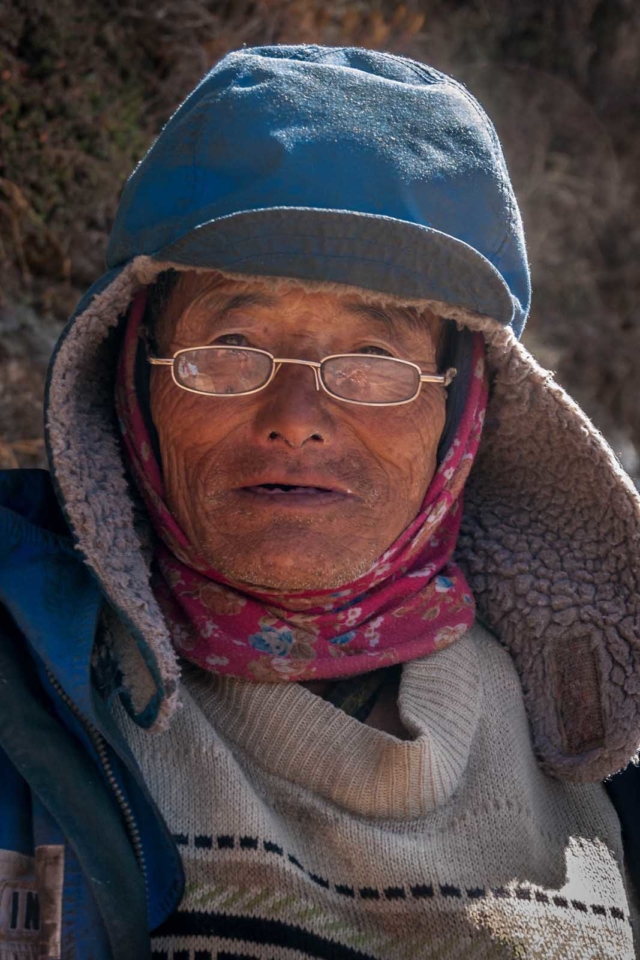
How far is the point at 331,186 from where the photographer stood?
1.81 meters

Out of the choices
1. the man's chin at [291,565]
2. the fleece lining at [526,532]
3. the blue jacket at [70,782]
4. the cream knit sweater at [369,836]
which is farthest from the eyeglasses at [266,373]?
the cream knit sweater at [369,836]

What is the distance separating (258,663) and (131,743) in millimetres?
259

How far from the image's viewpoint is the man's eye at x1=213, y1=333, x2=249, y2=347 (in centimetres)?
197

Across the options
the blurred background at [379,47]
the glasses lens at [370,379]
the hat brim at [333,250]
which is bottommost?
the blurred background at [379,47]

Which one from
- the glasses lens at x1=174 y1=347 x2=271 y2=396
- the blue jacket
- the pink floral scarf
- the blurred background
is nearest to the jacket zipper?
the blue jacket

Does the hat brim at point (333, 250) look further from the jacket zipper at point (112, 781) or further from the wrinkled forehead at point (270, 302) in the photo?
the jacket zipper at point (112, 781)

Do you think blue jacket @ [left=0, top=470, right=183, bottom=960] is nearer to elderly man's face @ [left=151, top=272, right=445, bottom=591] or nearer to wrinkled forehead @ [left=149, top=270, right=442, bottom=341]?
elderly man's face @ [left=151, top=272, right=445, bottom=591]

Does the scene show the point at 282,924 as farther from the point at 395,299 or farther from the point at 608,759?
the point at 395,299

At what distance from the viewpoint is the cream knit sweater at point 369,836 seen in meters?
1.76

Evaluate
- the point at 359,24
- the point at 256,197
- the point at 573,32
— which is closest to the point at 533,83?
the point at 573,32

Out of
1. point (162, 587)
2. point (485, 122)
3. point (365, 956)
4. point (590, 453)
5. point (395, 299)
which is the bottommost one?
point (365, 956)

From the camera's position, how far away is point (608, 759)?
2.09 m

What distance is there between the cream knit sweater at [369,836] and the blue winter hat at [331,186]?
74 centimetres

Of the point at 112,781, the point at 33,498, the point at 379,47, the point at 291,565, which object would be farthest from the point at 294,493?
the point at 379,47
